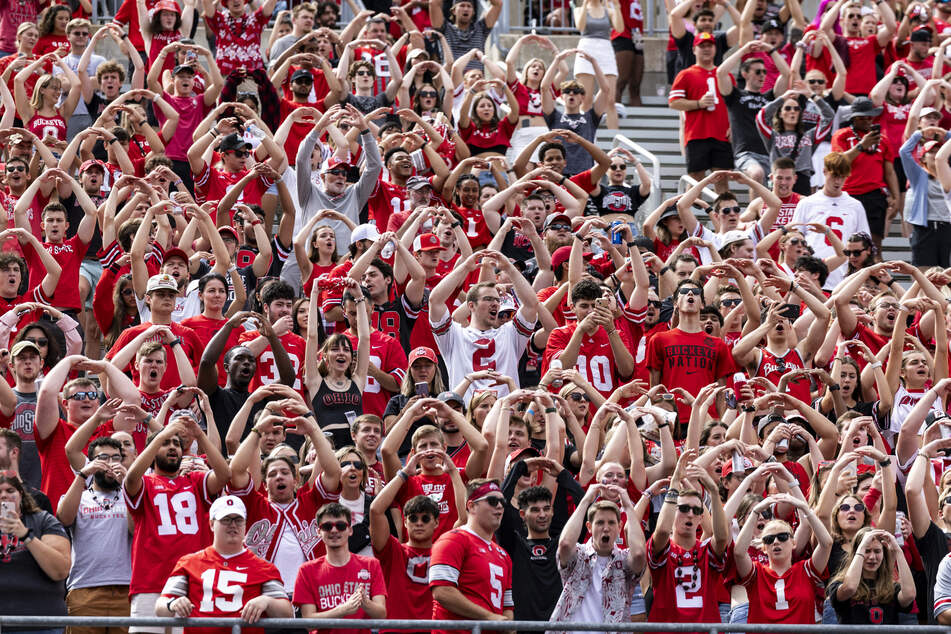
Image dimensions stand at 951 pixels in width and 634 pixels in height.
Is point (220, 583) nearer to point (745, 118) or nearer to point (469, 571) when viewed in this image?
point (469, 571)

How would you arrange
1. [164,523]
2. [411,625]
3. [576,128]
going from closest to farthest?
[411,625] → [164,523] → [576,128]

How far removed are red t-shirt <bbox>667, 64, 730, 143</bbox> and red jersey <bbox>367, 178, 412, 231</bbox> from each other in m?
3.74

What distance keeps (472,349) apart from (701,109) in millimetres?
5834

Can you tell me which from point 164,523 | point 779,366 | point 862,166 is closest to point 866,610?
point 779,366

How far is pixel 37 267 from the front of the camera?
47.2ft

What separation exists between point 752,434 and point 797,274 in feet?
8.21

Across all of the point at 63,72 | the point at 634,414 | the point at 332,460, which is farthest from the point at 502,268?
the point at 63,72

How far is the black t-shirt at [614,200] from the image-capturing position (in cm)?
1667

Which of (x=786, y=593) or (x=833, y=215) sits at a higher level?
(x=833, y=215)

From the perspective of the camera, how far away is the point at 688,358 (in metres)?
13.7

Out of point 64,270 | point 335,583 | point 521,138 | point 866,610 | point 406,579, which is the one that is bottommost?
point 866,610

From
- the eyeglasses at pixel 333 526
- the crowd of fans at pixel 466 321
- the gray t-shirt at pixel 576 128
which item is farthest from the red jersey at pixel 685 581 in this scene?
the gray t-shirt at pixel 576 128

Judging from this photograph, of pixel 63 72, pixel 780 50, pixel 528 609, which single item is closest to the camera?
pixel 528 609

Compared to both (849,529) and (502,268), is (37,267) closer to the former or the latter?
(502,268)
